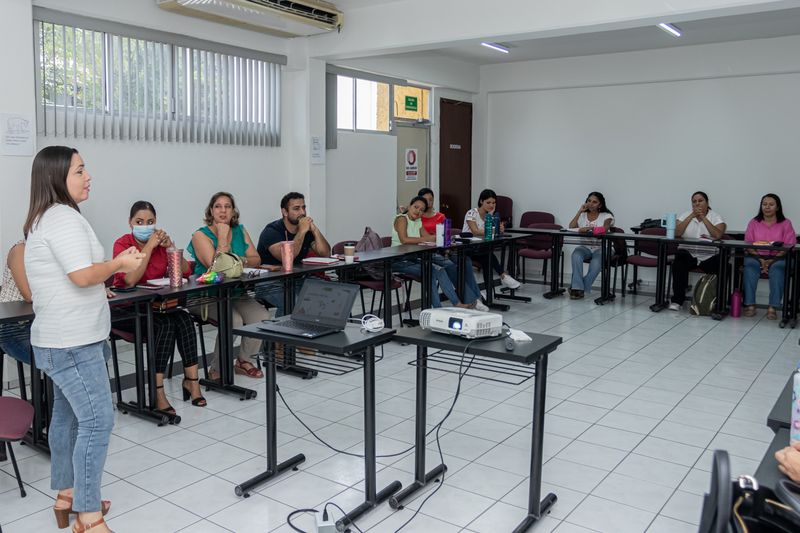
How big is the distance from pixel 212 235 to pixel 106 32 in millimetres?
1870

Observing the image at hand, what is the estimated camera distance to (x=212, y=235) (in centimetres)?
454

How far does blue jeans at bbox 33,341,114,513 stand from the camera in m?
2.37

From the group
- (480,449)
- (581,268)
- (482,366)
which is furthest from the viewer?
(581,268)

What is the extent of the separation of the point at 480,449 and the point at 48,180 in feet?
7.40

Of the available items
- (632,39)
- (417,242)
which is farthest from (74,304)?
(632,39)

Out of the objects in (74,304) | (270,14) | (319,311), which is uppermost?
(270,14)

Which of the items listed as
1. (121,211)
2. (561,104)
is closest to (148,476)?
(121,211)

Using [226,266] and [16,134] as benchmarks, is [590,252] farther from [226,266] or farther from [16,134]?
[16,134]

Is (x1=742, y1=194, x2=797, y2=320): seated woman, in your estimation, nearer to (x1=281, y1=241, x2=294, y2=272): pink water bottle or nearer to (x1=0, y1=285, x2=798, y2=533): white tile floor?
(x1=0, y1=285, x2=798, y2=533): white tile floor

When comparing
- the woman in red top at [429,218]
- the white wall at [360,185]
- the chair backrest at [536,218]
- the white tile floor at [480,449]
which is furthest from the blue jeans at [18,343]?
the chair backrest at [536,218]

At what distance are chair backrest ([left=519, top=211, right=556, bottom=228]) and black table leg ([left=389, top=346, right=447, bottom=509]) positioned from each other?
6.55 metres

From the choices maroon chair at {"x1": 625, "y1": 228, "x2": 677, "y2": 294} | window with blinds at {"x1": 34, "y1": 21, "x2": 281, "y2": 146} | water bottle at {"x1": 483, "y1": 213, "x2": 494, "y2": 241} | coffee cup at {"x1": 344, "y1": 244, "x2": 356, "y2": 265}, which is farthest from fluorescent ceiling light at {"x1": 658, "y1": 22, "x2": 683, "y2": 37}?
coffee cup at {"x1": 344, "y1": 244, "x2": 356, "y2": 265}

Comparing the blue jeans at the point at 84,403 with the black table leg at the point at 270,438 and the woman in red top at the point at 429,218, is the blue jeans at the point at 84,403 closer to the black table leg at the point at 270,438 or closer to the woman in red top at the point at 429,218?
the black table leg at the point at 270,438

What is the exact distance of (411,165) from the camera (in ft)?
28.8
